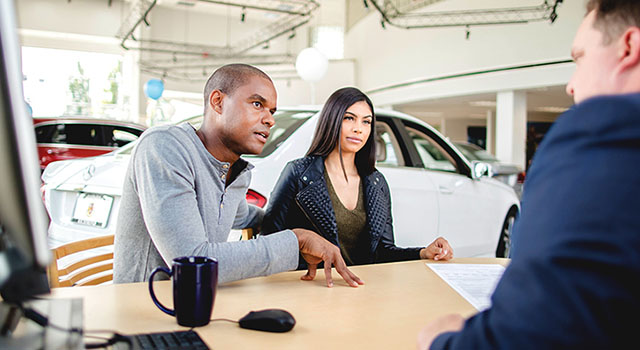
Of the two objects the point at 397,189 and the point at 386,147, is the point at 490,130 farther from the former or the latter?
the point at 397,189

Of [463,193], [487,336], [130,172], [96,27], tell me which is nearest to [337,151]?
[130,172]

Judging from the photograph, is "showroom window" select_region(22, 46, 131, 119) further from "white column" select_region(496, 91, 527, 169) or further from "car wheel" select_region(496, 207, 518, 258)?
"car wheel" select_region(496, 207, 518, 258)

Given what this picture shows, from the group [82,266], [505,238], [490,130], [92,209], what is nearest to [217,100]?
[82,266]

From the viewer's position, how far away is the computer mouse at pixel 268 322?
3.34 ft

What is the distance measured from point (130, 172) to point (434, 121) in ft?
69.4

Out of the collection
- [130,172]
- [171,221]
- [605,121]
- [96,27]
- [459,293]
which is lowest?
[459,293]

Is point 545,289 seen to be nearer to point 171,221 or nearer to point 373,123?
point 171,221

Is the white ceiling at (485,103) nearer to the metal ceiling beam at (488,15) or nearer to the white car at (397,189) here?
the metal ceiling beam at (488,15)

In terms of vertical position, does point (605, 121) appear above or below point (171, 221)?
above

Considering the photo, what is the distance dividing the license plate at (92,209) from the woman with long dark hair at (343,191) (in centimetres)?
105

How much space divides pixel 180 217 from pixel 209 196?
0.75 ft

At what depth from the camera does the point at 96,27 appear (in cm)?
1437

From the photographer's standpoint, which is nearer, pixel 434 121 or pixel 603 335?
pixel 603 335

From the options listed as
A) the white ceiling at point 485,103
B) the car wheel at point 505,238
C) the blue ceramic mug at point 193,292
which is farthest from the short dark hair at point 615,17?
the white ceiling at point 485,103
